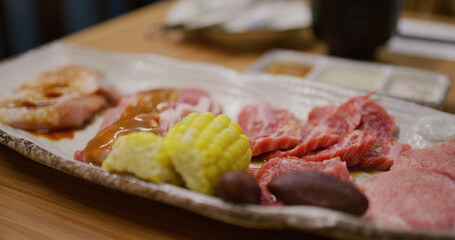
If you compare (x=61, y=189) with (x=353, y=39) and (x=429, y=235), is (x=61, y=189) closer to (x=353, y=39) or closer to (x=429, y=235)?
(x=429, y=235)

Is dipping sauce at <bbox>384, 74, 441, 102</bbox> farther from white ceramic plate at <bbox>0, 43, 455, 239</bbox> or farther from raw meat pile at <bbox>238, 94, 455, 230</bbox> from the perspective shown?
raw meat pile at <bbox>238, 94, 455, 230</bbox>

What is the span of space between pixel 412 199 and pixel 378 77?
1527mm

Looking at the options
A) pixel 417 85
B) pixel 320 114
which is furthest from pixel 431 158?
pixel 417 85

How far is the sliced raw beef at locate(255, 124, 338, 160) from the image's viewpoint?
1824 mm

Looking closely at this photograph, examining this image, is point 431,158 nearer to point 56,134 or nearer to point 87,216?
point 87,216

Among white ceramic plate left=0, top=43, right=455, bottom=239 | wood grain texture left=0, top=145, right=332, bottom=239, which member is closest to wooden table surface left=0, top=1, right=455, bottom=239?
wood grain texture left=0, top=145, right=332, bottom=239

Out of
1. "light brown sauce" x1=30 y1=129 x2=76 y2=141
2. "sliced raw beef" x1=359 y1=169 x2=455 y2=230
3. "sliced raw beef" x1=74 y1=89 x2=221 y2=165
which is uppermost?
"sliced raw beef" x1=74 y1=89 x2=221 y2=165

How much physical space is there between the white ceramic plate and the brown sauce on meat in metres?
0.14

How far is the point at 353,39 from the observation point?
9.76 ft

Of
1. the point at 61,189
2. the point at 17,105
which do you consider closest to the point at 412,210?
the point at 61,189

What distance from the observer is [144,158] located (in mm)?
1460

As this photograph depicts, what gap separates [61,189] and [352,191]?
1.27 m

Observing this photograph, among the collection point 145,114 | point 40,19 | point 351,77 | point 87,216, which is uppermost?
point 40,19

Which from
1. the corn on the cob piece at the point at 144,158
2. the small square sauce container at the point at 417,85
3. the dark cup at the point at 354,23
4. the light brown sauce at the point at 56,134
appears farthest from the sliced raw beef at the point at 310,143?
the dark cup at the point at 354,23
